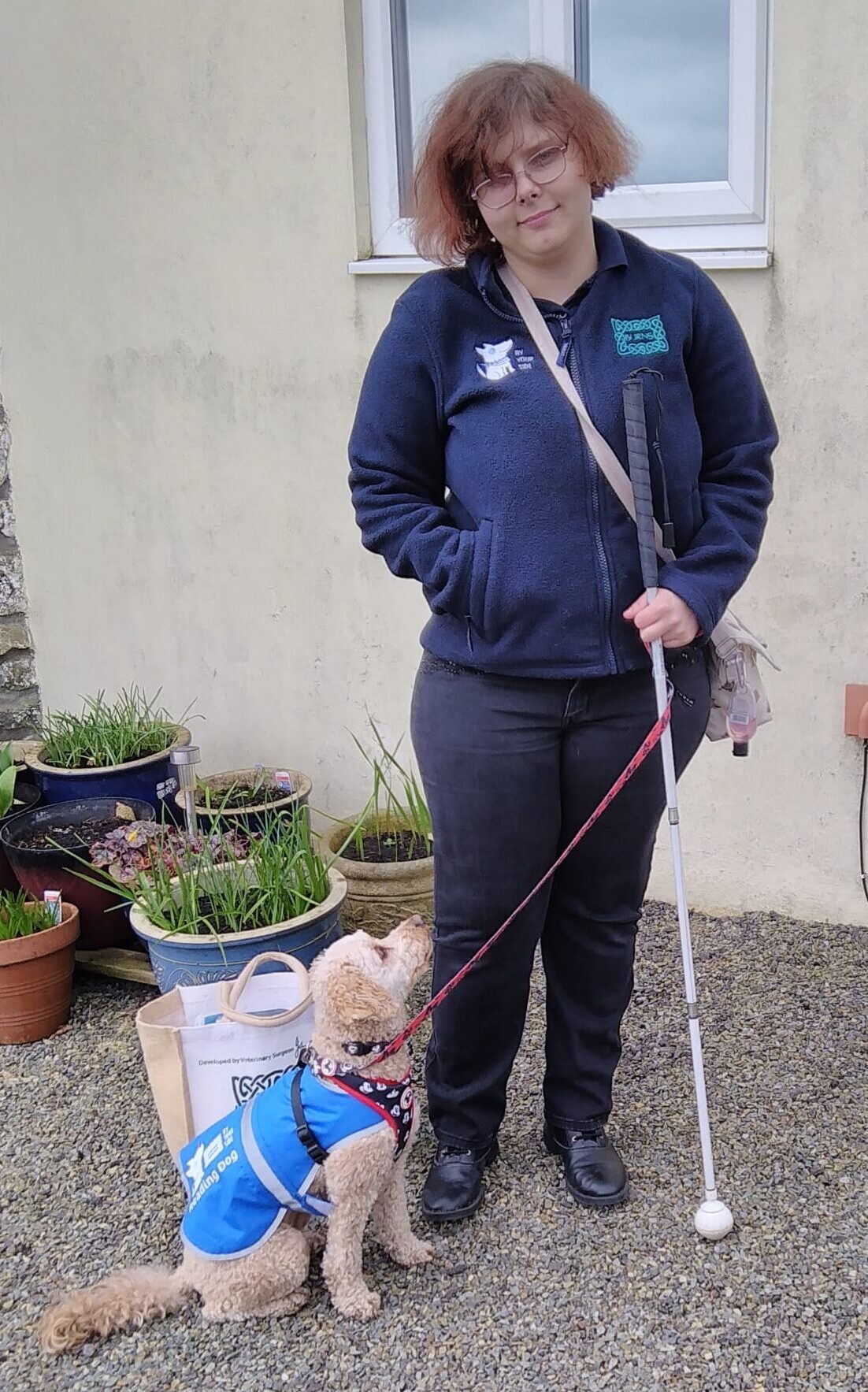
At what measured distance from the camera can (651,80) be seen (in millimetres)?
3609

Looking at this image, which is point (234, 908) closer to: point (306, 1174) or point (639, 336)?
point (306, 1174)

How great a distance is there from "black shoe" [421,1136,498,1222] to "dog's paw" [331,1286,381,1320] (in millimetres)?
253

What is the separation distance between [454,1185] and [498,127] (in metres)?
2.01

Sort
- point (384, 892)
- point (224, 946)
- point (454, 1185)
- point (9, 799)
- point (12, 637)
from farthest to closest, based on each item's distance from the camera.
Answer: point (12, 637) < point (9, 799) < point (384, 892) < point (224, 946) < point (454, 1185)

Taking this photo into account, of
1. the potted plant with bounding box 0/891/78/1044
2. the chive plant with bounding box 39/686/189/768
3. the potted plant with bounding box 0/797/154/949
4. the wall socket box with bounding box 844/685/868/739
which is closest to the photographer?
the potted plant with bounding box 0/891/78/1044

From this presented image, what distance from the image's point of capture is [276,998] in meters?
2.74

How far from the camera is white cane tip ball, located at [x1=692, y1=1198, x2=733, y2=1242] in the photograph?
7.98 feet

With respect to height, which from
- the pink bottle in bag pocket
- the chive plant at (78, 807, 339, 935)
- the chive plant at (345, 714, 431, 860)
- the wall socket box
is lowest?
the chive plant at (345, 714, 431, 860)

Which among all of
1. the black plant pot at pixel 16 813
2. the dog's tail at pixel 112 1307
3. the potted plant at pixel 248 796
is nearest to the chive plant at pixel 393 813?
the potted plant at pixel 248 796

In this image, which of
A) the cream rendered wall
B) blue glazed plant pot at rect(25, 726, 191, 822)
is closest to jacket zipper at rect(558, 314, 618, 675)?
the cream rendered wall

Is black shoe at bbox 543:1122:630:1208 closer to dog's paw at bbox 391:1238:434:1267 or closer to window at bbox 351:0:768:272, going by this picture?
dog's paw at bbox 391:1238:434:1267

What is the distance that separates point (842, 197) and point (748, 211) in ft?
0.90

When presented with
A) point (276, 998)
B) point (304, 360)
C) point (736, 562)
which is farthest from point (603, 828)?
point (304, 360)

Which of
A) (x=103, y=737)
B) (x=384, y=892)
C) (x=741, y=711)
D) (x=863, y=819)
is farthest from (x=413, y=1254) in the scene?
(x=103, y=737)
